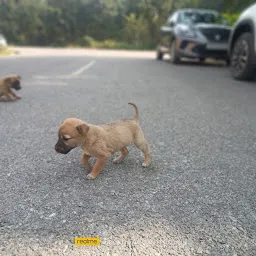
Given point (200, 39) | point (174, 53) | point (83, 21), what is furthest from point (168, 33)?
point (83, 21)

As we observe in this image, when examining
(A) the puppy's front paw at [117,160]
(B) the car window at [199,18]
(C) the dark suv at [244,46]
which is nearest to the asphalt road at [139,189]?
(A) the puppy's front paw at [117,160]

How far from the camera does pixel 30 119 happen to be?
14.6 ft

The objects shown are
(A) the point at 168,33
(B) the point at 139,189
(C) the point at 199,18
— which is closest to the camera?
(B) the point at 139,189

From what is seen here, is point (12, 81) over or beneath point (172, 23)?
beneath

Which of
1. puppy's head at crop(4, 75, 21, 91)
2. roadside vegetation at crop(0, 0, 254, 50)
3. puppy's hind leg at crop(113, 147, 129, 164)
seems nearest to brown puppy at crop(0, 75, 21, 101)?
puppy's head at crop(4, 75, 21, 91)

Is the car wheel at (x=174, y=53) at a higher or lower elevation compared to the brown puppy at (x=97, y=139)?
lower

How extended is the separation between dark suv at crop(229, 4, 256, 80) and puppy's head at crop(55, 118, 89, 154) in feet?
19.0

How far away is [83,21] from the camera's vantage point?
46031mm

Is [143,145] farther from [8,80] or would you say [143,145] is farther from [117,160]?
[8,80]

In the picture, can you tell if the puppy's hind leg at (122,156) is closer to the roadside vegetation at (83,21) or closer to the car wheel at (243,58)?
the car wheel at (243,58)

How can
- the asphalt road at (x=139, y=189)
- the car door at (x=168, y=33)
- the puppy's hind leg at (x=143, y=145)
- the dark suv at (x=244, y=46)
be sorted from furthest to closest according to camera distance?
the car door at (x=168, y=33) < the dark suv at (x=244, y=46) < the puppy's hind leg at (x=143, y=145) < the asphalt road at (x=139, y=189)

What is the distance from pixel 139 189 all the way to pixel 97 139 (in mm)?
546

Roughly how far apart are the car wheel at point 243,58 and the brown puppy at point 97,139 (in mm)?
5334

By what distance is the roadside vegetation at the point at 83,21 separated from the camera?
3853 cm
